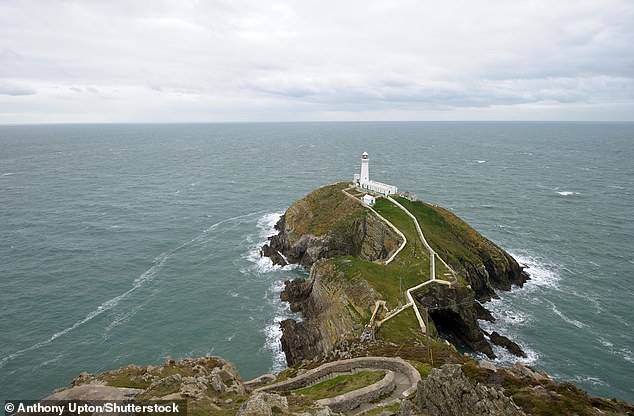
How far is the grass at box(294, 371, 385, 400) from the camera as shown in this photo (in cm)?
3095

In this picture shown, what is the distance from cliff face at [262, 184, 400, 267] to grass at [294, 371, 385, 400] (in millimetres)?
36910

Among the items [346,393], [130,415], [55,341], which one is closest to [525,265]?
[346,393]

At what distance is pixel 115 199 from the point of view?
4596 inches

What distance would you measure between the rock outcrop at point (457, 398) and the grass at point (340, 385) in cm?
947

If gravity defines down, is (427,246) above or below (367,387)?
above

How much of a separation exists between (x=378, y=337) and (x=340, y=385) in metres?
13.3

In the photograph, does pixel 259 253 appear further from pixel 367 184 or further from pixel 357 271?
pixel 367 184

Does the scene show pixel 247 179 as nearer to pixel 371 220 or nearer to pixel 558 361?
pixel 371 220

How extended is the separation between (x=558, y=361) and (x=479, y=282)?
18550mm

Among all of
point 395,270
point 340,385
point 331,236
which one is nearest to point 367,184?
point 331,236

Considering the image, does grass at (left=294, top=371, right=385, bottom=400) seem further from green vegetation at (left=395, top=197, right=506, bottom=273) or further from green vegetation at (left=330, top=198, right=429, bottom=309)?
green vegetation at (left=395, top=197, right=506, bottom=273)

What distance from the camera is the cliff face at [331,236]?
73625 millimetres

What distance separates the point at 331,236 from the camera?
76.0 metres

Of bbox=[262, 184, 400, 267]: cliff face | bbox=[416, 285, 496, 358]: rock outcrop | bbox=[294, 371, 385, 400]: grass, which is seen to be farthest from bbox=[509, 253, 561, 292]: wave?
bbox=[294, 371, 385, 400]: grass
